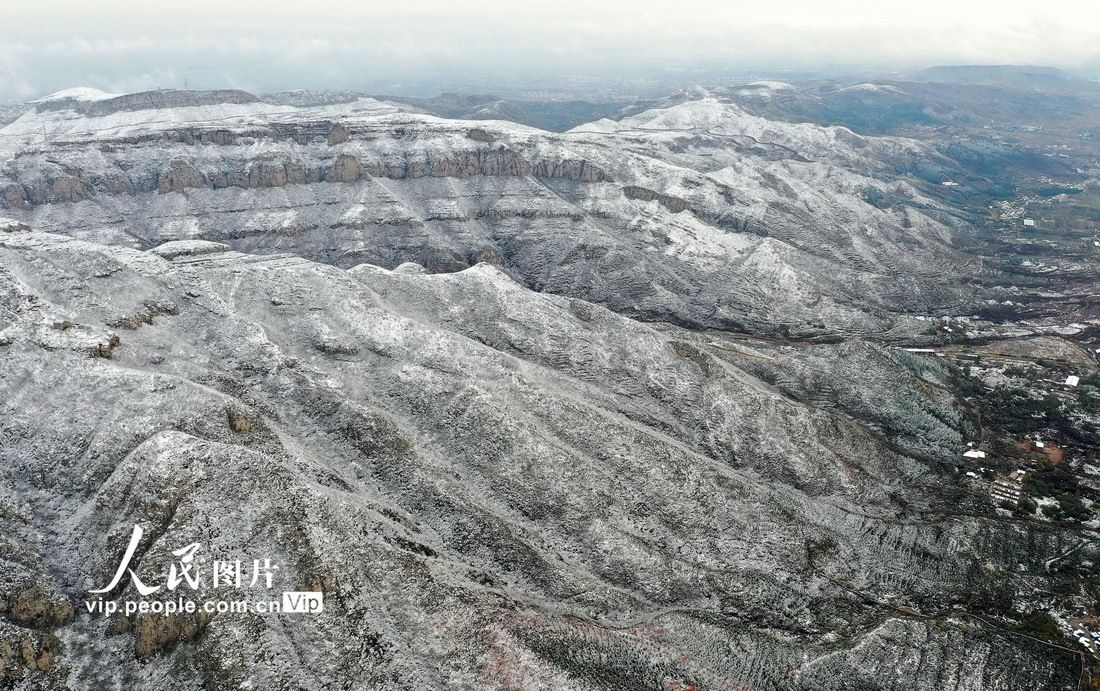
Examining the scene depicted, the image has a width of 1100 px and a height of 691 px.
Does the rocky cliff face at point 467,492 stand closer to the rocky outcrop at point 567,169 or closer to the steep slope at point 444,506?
the steep slope at point 444,506

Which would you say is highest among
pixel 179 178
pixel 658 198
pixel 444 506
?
pixel 658 198

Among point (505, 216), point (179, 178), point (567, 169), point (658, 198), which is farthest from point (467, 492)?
point (179, 178)

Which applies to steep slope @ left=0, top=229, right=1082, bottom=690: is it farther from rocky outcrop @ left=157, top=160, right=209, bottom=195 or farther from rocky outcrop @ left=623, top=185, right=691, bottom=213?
rocky outcrop @ left=623, top=185, right=691, bottom=213

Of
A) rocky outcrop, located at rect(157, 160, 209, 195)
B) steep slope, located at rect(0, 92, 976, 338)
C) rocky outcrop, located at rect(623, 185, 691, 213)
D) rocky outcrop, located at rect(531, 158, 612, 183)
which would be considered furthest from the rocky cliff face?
rocky outcrop, located at rect(531, 158, 612, 183)

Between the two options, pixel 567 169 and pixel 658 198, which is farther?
pixel 567 169

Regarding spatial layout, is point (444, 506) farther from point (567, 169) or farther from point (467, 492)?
point (567, 169)
